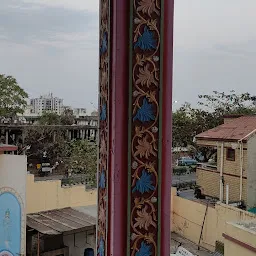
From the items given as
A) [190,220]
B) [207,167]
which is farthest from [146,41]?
[190,220]

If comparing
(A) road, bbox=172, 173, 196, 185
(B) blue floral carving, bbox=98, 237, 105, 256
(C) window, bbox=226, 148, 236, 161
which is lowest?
(A) road, bbox=172, 173, 196, 185

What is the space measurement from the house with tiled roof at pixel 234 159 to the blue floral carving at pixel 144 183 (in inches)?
78.7

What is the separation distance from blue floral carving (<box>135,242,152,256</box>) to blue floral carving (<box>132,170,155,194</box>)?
141mm

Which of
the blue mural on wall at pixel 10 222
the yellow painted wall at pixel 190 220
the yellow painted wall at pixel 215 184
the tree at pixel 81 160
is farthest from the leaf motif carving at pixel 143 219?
the tree at pixel 81 160

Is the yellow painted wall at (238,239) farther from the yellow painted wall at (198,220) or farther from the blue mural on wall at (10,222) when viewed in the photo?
the yellow painted wall at (198,220)

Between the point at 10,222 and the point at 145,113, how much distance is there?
2173 millimetres

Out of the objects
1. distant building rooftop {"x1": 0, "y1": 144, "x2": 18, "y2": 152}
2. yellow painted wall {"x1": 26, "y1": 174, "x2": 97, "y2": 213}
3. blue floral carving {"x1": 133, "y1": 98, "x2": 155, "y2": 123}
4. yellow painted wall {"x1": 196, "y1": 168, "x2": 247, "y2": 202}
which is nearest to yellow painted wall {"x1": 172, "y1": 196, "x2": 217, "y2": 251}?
yellow painted wall {"x1": 196, "y1": 168, "x2": 247, "y2": 202}

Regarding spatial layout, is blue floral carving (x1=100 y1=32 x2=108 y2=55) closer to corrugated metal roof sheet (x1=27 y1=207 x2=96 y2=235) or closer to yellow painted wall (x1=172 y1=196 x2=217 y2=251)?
corrugated metal roof sheet (x1=27 y1=207 x2=96 y2=235)

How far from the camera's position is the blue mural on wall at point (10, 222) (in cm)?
278

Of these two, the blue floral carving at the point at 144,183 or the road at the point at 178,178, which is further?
the road at the point at 178,178

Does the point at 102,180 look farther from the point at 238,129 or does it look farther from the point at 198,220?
the point at 198,220

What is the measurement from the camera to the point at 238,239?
66.2 inches

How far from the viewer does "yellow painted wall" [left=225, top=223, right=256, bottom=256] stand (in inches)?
62.9

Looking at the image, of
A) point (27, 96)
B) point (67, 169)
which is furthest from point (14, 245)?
point (67, 169)
